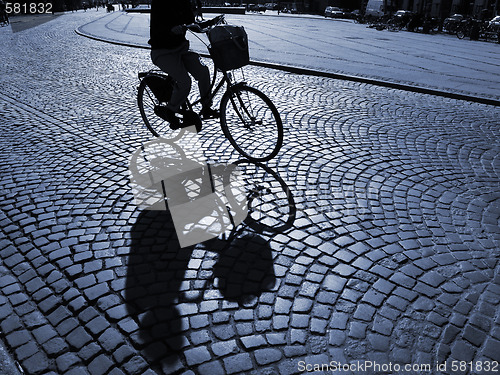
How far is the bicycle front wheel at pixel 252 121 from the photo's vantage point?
15.6 feet

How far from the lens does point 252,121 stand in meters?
5.09

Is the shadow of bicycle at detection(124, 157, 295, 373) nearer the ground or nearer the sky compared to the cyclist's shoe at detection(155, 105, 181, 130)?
nearer the ground

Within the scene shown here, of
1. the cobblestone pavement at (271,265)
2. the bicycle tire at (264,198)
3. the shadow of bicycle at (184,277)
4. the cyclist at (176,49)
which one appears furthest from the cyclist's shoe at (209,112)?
the shadow of bicycle at (184,277)

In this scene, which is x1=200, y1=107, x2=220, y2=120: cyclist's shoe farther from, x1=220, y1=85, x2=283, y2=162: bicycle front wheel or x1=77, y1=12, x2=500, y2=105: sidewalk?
x1=77, y1=12, x2=500, y2=105: sidewalk

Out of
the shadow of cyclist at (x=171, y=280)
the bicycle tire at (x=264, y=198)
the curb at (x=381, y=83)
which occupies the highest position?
the curb at (x=381, y=83)

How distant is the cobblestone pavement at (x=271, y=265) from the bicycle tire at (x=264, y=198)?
102 mm

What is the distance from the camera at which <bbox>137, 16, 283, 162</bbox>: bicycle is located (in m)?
4.78

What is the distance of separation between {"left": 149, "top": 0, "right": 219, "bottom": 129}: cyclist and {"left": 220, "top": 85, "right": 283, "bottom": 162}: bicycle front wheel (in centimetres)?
30

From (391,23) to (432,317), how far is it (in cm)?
3362

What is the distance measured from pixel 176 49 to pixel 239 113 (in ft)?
3.44

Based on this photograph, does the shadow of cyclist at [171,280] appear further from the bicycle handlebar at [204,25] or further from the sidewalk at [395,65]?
the sidewalk at [395,65]

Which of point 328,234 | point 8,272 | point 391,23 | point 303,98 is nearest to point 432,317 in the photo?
point 328,234

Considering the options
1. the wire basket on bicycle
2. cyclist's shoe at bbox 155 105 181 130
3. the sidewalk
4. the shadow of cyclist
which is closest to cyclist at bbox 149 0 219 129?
cyclist's shoe at bbox 155 105 181 130

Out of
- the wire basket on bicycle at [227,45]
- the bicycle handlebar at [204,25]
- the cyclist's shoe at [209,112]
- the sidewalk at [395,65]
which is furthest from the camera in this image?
the sidewalk at [395,65]
